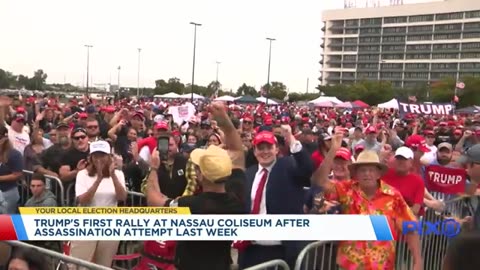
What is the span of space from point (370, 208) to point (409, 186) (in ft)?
4.69

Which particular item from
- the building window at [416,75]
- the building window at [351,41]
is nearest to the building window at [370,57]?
the building window at [351,41]

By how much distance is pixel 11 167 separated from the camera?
6.72 metres

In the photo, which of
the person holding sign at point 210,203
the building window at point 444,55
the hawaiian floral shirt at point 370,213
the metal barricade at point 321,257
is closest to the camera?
the person holding sign at point 210,203

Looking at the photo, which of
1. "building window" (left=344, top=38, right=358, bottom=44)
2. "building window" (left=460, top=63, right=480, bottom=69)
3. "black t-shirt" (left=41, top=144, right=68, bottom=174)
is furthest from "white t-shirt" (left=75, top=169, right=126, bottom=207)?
"building window" (left=344, top=38, right=358, bottom=44)

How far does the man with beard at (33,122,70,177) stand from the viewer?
720cm

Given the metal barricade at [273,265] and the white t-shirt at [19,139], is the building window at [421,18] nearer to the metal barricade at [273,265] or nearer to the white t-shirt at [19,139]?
the white t-shirt at [19,139]

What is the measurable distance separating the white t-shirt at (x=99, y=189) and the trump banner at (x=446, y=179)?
3.70 m

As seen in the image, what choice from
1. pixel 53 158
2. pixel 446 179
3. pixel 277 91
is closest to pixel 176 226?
pixel 53 158

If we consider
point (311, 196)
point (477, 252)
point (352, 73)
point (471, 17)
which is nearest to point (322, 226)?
point (311, 196)

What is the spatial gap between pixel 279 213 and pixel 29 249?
1880 mm

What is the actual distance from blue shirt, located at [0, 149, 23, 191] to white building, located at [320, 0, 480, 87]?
118917 mm

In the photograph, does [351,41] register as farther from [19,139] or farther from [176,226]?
[176,226]

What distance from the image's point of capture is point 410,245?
4.43m

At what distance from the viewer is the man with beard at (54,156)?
7.20 metres
